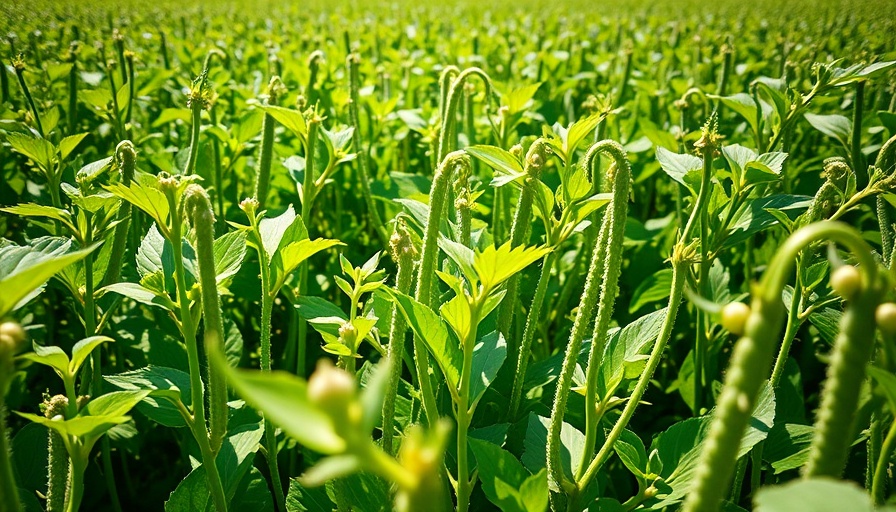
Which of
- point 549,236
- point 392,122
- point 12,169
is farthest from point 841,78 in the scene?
point 12,169

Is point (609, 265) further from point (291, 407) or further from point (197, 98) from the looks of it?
point (197, 98)

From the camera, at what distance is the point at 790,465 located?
1.30 metres

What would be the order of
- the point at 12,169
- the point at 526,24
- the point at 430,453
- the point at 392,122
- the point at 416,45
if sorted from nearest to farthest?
the point at 430,453 → the point at 12,169 → the point at 392,122 → the point at 416,45 → the point at 526,24

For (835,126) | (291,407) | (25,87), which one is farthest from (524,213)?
(25,87)

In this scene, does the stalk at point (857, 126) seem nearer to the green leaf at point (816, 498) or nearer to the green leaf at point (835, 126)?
the green leaf at point (835, 126)

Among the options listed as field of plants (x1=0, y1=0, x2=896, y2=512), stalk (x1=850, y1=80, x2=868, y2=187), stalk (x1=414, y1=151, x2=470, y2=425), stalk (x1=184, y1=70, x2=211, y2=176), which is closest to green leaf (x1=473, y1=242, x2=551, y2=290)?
field of plants (x1=0, y1=0, x2=896, y2=512)

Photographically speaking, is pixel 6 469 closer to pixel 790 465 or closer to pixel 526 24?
pixel 790 465

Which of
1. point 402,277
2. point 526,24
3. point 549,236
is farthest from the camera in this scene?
point 526,24

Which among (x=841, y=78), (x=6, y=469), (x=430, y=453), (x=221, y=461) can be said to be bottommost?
(x=221, y=461)

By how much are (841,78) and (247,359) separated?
1821 mm

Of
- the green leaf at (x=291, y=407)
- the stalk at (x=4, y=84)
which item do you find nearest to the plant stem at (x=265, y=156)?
the stalk at (x=4, y=84)

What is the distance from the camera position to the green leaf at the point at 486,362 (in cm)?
111

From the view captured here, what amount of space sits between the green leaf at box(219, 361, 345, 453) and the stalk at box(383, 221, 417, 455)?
627mm

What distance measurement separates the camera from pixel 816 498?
1.68ft
